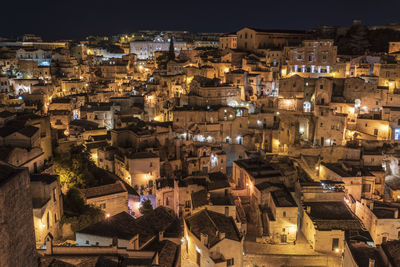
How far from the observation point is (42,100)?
36531 millimetres

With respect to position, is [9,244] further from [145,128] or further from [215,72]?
[215,72]

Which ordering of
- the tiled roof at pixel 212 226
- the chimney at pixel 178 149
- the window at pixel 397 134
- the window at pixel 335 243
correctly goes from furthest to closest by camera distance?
the window at pixel 397 134, the chimney at pixel 178 149, the window at pixel 335 243, the tiled roof at pixel 212 226

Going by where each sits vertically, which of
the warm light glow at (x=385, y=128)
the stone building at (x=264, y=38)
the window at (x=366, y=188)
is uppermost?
the stone building at (x=264, y=38)

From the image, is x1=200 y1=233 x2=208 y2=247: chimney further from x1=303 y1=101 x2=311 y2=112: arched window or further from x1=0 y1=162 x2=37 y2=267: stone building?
x1=303 y1=101 x2=311 y2=112: arched window

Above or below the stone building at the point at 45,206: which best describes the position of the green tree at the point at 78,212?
below

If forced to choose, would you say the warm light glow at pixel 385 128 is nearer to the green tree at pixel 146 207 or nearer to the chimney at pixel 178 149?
the chimney at pixel 178 149

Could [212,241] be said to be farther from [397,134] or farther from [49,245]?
[397,134]

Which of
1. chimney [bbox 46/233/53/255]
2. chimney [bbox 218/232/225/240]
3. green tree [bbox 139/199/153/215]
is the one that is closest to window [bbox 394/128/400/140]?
chimney [bbox 218/232/225/240]

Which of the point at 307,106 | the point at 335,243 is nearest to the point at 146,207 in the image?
the point at 335,243

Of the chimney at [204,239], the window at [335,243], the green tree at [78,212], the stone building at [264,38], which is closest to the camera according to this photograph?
the chimney at [204,239]

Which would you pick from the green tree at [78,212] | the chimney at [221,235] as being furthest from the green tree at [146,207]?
the chimney at [221,235]

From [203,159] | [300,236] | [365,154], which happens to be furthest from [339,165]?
[203,159]

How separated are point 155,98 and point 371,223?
2700 cm

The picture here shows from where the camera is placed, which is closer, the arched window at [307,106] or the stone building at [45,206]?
the stone building at [45,206]
